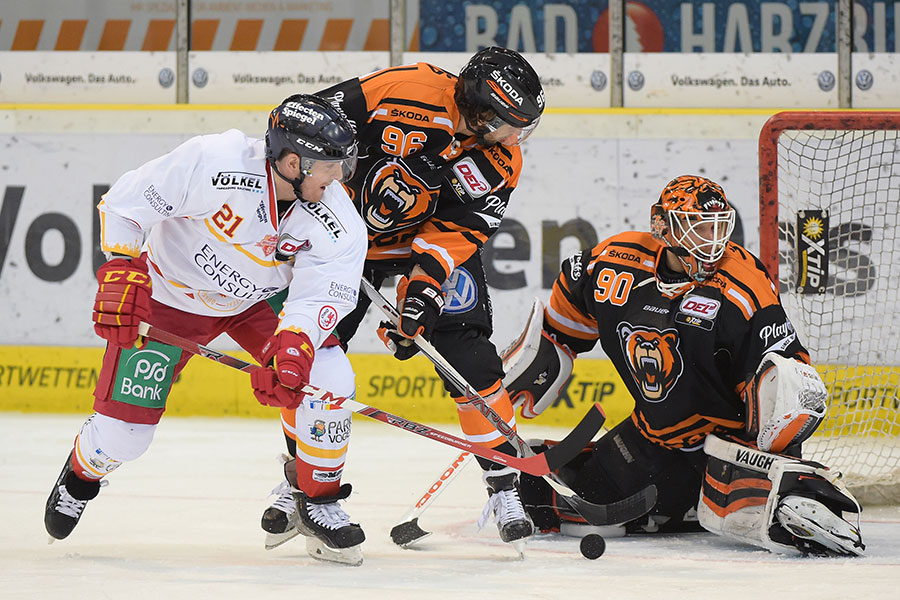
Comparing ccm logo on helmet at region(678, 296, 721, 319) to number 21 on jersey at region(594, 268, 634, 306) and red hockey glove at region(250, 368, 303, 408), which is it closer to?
number 21 on jersey at region(594, 268, 634, 306)

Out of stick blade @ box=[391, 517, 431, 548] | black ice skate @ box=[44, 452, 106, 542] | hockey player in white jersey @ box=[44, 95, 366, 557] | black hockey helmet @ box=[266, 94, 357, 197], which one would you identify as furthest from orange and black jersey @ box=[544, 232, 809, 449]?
black ice skate @ box=[44, 452, 106, 542]

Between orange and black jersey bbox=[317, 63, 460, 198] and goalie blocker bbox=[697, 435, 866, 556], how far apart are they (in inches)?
40.6

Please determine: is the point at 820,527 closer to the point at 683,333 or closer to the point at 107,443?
the point at 683,333

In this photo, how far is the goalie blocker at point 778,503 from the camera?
9.05ft

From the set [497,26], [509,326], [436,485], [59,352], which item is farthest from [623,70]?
[436,485]

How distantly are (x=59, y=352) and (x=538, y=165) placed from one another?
2.30m

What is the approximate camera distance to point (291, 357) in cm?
248

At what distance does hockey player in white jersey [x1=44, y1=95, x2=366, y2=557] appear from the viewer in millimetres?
2547

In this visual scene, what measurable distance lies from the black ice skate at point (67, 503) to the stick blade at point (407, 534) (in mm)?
704

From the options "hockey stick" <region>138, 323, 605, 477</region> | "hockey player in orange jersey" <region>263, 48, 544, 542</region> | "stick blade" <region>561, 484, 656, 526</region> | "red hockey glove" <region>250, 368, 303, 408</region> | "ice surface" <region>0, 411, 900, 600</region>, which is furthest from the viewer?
"stick blade" <region>561, 484, 656, 526</region>

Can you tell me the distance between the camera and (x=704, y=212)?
2924 mm

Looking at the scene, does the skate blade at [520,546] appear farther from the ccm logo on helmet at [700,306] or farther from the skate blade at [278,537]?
the ccm logo on helmet at [700,306]

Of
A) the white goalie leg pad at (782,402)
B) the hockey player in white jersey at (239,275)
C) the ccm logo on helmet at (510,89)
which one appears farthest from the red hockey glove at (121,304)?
the white goalie leg pad at (782,402)

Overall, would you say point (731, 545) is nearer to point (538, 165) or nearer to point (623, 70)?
point (538, 165)
